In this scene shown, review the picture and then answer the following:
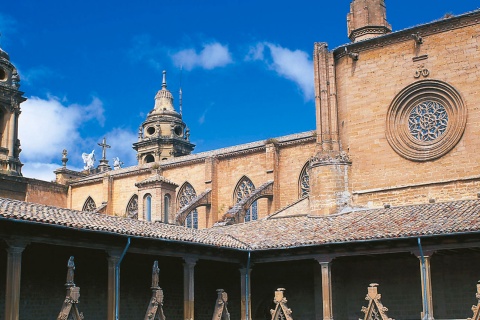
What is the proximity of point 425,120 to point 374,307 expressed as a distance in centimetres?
1072

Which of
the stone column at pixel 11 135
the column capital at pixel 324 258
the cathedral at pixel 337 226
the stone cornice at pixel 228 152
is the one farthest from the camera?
the stone column at pixel 11 135

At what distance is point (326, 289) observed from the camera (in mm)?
22703

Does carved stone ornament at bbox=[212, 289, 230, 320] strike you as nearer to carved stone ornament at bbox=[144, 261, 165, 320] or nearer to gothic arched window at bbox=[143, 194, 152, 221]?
carved stone ornament at bbox=[144, 261, 165, 320]

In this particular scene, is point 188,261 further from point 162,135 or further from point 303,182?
point 162,135

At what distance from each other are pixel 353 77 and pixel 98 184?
21671mm

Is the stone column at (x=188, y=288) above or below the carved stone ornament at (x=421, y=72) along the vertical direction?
below

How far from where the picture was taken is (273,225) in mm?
27188

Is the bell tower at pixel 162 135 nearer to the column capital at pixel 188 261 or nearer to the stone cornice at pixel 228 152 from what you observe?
the stone cornice at pixel 228 152

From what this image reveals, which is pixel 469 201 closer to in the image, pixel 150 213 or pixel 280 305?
pixel 280 305

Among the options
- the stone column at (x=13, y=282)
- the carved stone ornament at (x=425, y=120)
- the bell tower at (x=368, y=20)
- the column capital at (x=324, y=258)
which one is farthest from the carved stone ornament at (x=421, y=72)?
the stone column at (x=13, y=282)

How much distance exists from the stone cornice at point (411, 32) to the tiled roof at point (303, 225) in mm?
6581

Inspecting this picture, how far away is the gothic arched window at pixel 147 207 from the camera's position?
34844mm

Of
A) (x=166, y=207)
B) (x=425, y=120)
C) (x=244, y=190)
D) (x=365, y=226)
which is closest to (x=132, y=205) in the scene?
(x=166, y=207)

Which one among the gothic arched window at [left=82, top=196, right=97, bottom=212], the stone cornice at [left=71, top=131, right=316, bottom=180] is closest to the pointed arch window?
the stone cornice at [left=71, top=131, right=316, bottom=180]
